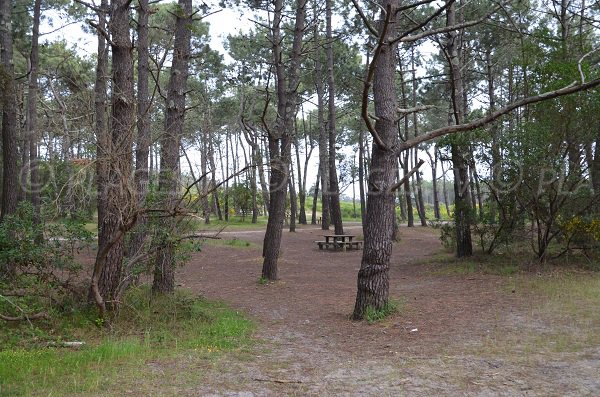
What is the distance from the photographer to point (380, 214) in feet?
23.8

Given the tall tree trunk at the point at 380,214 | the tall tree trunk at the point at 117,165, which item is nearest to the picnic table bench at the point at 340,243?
the tall tree trunk at the point at 380,214

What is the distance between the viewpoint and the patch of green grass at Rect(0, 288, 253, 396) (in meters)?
4.33

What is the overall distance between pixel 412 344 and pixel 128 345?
123 inches

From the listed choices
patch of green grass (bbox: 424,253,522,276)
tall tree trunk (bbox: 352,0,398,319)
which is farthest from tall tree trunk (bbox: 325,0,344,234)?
tall tree trunk (bbox: 352,0,398,319)

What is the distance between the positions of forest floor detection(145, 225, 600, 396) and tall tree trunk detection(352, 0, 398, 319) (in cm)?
43

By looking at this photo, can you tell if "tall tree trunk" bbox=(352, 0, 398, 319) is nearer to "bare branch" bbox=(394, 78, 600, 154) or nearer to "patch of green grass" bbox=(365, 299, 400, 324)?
"patch of green grass" bbox=(365, 299, 400, 324)

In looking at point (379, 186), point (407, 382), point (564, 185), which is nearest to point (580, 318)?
point (379, 186)

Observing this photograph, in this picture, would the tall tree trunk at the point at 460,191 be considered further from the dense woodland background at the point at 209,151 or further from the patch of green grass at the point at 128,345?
the patch of green grass at the point at 128,345

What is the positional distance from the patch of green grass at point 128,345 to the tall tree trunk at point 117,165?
45 cm

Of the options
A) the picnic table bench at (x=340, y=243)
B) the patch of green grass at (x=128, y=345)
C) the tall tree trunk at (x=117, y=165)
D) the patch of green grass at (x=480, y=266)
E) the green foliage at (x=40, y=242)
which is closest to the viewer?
the patch of green grass at (x=128, y=345)

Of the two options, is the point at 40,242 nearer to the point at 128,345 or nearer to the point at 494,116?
the point at 128,345

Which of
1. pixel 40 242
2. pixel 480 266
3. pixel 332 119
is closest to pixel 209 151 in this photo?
pixel 40 242

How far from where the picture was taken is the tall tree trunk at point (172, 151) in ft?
23.4

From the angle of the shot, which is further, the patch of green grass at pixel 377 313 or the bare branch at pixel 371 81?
the patch of green grass at pixel 377 313
